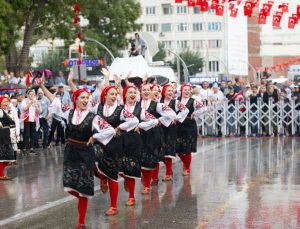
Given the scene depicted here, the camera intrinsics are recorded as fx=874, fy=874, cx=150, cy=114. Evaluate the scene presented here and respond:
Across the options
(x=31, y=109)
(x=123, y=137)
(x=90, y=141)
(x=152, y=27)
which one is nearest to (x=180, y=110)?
(x=123, y=137)

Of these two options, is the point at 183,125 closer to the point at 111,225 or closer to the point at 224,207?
the point at 224,207

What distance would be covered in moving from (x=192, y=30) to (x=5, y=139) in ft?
312

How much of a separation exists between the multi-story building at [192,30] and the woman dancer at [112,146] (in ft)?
317

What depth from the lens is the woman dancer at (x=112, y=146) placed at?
1227 cm

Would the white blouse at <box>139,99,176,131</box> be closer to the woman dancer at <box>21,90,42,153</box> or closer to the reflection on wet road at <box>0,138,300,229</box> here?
the reflection on wet road at <box>0,138,300,229</box>

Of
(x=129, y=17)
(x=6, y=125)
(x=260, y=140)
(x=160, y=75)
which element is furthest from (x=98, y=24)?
(x=6, y=125)

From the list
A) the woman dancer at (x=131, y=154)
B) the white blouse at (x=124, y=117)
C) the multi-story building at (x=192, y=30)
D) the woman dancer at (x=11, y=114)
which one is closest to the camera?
the white blouse at (x=124, y=117)

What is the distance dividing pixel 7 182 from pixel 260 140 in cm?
1215

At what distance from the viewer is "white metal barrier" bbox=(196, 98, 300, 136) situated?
2911cm

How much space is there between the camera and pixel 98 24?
56719mm

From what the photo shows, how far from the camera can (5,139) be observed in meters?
17.6

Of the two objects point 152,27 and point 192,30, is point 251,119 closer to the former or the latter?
point 192,30

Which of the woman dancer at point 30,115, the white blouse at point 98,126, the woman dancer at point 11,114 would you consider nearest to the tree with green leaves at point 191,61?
the woman dancer at point 30,115

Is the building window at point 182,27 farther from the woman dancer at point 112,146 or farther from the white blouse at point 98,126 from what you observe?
the white blouse at point 98,126
